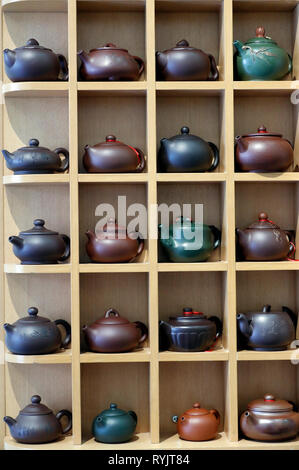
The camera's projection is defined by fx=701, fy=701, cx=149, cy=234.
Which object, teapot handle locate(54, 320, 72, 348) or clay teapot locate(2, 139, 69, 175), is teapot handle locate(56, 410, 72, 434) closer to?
teapot handle locate(54, 320, 72, 348)

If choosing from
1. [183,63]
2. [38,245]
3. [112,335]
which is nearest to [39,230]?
[38,245]

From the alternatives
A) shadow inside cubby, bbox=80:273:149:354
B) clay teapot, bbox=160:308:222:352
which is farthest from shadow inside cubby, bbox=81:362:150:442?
clay teapot, bbox=160:308:222:352

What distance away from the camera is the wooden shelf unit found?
287 cm

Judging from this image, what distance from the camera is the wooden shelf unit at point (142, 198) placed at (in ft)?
9.42

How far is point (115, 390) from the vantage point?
290cm

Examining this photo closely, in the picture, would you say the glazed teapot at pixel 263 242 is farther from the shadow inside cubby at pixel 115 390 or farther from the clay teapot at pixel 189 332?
the shadow inside cubby at pixel 115 390

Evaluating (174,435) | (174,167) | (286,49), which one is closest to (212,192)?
(174,167)

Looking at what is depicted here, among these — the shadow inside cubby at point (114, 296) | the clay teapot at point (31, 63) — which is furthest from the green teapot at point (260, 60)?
the shadow inside cubby at point (114, 296)

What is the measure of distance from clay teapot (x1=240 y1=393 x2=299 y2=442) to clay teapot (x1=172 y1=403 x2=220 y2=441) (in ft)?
0.39

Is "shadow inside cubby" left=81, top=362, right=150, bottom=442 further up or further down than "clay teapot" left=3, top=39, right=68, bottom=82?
further down

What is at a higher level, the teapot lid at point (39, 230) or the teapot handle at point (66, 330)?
the teapot lid at point (39, 230)

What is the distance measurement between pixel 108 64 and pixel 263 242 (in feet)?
3.04

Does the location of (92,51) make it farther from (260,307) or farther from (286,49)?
(260,307)

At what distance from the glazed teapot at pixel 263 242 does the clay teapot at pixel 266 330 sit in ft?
0.75
